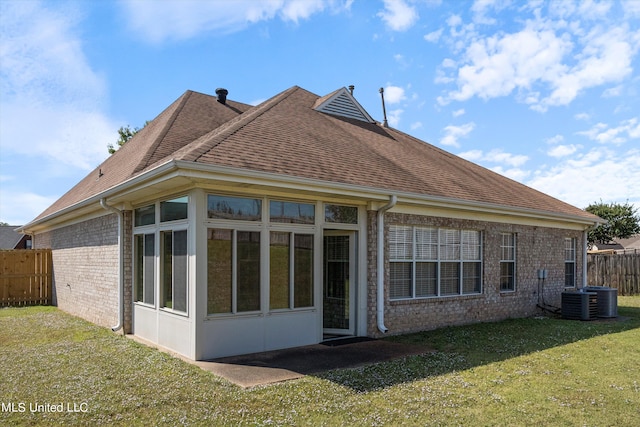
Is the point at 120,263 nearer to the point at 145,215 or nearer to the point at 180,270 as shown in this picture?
the point at 145,215

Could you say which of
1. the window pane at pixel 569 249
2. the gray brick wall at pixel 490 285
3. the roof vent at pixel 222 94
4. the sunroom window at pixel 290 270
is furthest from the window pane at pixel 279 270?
the window pane at pixel 569 249

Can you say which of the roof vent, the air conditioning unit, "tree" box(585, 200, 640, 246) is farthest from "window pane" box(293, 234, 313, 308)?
"tree" box(585, 200, 640, 246)

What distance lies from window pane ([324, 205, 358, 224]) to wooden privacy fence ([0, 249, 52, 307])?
487 inches

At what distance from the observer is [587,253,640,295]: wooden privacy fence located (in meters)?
20.0

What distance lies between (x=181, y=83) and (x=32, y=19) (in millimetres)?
8695

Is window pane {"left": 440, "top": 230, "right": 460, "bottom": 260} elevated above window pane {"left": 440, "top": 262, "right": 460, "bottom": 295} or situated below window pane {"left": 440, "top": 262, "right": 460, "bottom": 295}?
above

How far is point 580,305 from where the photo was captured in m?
12.6

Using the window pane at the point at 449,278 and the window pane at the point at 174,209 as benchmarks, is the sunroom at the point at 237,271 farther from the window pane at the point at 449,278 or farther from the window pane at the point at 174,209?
the window pane at the point at 449,278

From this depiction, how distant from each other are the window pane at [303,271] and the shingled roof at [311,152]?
122 cm

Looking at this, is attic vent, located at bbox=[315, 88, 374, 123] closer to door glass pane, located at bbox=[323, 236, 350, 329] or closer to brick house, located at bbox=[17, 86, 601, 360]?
brick house, located at bbox=[17, 86, 601, 360]

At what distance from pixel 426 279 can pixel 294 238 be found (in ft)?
12.5

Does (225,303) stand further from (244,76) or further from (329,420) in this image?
(244,76)

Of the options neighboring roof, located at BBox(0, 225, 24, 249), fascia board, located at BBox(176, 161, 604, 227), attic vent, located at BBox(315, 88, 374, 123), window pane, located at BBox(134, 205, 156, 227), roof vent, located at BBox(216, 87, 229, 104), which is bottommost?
neighboring roof, located at BBox(0, 225, 24, 249)

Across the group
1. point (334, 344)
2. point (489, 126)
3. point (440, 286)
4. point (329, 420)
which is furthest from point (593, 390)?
point (489, 126)
